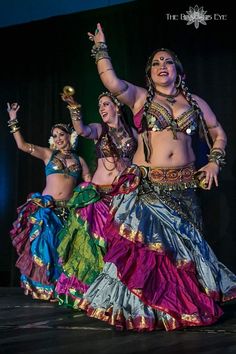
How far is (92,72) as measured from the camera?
4570 millimetres

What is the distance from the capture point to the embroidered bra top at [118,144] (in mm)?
3242

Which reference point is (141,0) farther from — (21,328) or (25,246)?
(21,328)

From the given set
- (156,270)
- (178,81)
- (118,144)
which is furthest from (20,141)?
(156,270)

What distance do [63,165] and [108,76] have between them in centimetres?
164

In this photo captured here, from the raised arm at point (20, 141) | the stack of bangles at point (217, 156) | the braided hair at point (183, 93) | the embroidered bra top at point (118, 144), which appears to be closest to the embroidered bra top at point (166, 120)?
the braided hair at point (183, 93)

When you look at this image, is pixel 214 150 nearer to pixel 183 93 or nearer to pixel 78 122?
pixel 183 93

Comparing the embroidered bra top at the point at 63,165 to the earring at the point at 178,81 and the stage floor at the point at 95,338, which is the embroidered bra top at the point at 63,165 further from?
the earring at the point at 178,81

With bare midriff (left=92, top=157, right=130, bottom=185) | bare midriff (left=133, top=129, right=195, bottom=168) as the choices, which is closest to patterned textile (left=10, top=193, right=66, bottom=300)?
bare midriff (left=92, top=157, right=130, bottom=185)

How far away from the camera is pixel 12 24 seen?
A: 4.87m

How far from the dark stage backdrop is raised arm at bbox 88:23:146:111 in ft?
4.97

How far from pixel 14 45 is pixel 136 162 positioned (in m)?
2.90

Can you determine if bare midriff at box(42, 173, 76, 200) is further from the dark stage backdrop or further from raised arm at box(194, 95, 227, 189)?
raised arm at box(194, 95, 227, 189)

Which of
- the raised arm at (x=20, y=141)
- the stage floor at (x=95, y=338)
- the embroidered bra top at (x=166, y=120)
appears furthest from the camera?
the raised arm at (x=20, y=141)

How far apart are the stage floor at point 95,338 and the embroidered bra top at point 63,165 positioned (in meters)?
1.36
